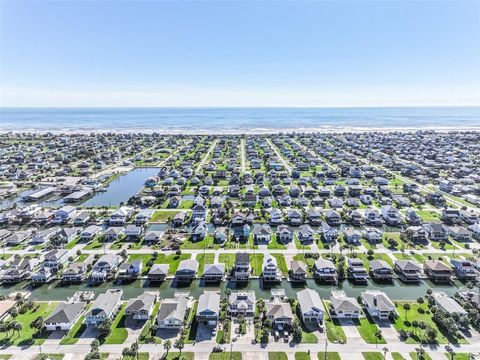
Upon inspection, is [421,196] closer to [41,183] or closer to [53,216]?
[53,216]

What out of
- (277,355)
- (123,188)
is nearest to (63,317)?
(277,355)

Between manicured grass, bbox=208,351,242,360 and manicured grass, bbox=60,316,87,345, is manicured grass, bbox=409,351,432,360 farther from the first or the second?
manicured grass, bbox=60,316,87,345

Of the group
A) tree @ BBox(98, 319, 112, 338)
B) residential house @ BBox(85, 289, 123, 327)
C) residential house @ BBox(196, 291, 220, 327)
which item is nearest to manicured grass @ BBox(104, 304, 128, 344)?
tree @ BBox(98, 319, 112, 338)

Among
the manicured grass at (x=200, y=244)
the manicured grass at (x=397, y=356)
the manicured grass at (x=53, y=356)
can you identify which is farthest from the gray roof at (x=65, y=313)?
the manicured grass at (x=397, y=356)

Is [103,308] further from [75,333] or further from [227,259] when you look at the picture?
[227,259]

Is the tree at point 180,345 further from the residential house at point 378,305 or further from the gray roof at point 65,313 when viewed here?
the residential house at point 378,305

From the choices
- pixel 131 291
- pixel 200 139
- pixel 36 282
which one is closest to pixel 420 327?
pixel 131 291
